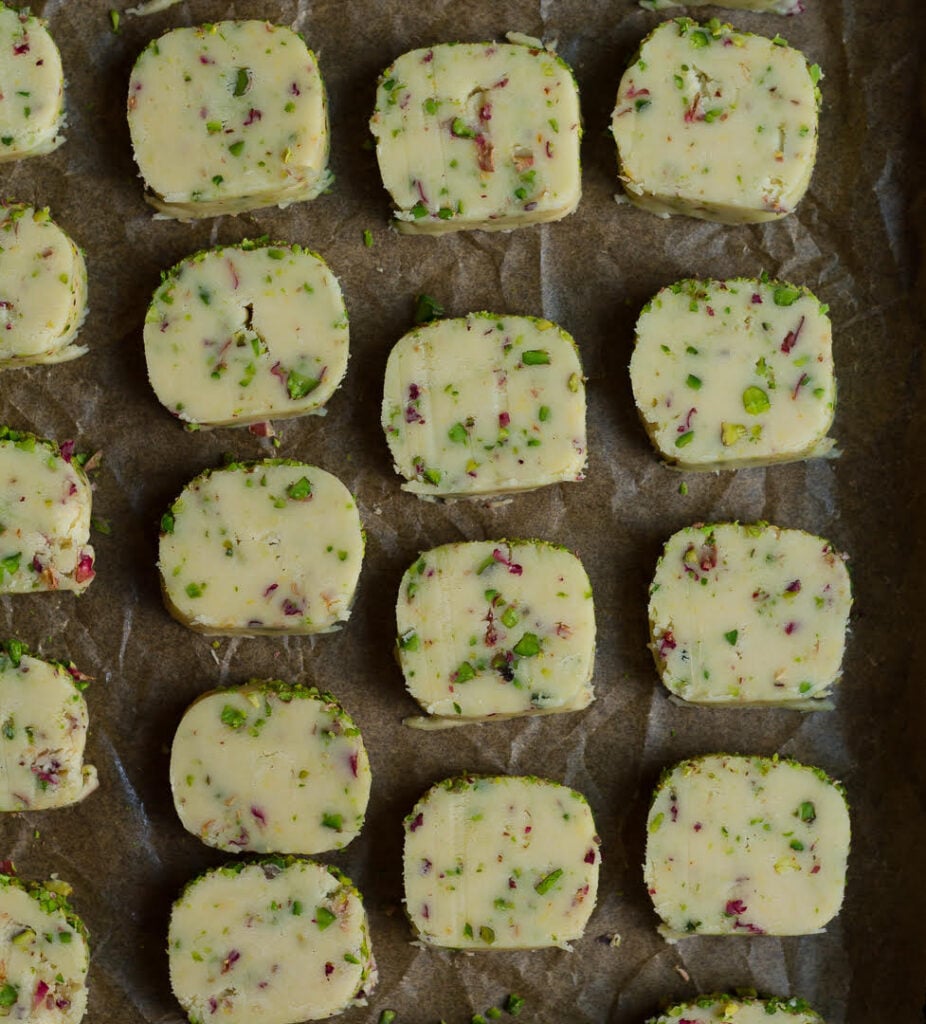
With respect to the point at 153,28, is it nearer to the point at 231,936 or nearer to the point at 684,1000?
the point at 231,936

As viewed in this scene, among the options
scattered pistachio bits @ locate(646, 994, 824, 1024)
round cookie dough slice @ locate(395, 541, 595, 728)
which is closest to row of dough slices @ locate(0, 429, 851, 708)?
round cookie dough slice @ locate(395, 541, 595, 728)

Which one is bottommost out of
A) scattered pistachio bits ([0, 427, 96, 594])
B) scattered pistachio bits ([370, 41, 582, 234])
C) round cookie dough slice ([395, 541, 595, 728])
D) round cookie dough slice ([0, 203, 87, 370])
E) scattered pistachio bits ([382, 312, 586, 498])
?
round cookie dough slice ([395, 541, 595, 728])

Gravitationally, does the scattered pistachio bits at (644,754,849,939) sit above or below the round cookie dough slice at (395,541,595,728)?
below

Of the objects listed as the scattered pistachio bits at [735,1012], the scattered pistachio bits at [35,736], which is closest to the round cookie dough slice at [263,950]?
the scattered pistachio bits at [35,736]

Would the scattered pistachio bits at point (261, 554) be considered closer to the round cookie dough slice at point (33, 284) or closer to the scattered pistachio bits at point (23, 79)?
the round cookie dough slice at point (33, 284)

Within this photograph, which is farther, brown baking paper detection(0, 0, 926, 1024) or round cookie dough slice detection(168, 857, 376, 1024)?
brown baking paper detection(0, 0, 926, 1024)

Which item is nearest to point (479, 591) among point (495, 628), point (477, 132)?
point (495, 628)

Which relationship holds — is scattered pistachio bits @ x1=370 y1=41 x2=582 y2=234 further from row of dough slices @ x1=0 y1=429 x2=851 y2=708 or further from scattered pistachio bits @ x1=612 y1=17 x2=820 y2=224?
row of dough slices @ x1=0 y1=429 x2=851 y2=708
